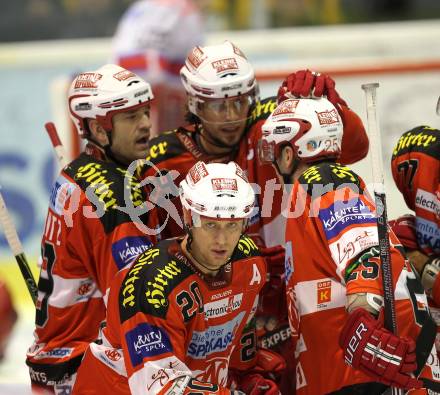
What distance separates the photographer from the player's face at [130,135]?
3.93 meters

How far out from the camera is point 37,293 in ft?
13.3

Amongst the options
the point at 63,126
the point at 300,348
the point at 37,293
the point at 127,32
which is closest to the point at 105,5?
A: the point at 127,32

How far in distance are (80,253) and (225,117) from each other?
0.67 m

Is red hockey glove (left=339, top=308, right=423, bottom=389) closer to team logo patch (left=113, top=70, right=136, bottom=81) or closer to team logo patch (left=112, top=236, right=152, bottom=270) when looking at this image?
team logo patch (left=112, top=236, right=152, bottom=270)

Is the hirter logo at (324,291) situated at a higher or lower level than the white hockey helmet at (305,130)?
lower

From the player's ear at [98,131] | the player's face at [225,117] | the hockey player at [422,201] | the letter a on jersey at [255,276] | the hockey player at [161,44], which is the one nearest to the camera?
the letter a on jersey at [255,276]

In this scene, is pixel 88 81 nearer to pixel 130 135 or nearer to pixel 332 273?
pixel 130 135

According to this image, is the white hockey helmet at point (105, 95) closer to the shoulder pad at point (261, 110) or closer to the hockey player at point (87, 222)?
the hockey player at point (87, 222)

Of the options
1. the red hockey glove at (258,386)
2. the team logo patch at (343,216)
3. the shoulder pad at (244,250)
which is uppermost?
the team logo patch at (343,216)

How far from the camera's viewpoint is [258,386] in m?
3.52

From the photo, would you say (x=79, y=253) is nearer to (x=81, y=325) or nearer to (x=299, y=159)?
(x=81, y=325)

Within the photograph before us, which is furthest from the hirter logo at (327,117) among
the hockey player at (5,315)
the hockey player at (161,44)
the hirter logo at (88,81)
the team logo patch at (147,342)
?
the hockey player at (161,44)

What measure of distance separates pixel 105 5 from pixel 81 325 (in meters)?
3.65

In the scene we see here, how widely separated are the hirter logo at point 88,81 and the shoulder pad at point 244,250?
0.78 metres
